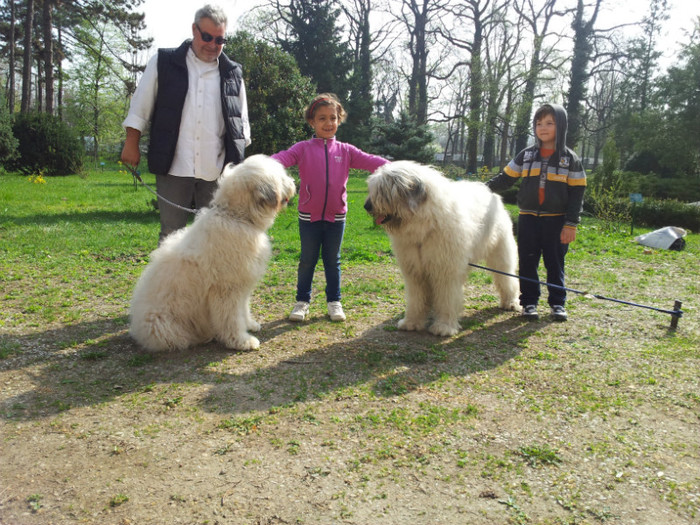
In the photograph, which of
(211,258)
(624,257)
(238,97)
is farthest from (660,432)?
(624,257)

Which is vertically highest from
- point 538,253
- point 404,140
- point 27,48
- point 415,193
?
point 27,48

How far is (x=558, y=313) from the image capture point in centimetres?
507

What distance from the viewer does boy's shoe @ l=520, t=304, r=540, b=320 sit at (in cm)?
511

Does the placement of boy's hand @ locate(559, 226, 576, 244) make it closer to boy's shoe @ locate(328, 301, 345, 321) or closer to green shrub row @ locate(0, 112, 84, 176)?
boy's shoe @ locate(328, 301, 345, 321)

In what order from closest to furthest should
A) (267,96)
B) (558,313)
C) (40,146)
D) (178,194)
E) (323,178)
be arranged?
(178,194) < (323,178) < (558,313) < (267,96) < (40,146)

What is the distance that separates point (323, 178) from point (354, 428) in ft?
8.11

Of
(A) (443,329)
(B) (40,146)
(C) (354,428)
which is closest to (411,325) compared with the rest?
(A) (443,329)

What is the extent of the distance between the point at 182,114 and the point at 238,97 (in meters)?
0.56

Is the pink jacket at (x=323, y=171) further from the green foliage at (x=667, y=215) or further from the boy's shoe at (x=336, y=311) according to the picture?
the green foliage at (x=667, y=215)

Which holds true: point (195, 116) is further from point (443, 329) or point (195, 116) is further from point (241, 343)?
point (443, 329)

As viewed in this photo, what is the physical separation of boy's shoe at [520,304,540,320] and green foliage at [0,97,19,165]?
2057 centimetres

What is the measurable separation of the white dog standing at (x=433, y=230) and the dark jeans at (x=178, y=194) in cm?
151

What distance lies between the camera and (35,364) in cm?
374

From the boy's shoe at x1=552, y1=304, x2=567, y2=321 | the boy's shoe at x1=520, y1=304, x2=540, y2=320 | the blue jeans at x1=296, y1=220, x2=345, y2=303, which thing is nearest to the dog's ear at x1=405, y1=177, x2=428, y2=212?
the blue jeans at x1=296, y1=220, x2=345, y2=303
